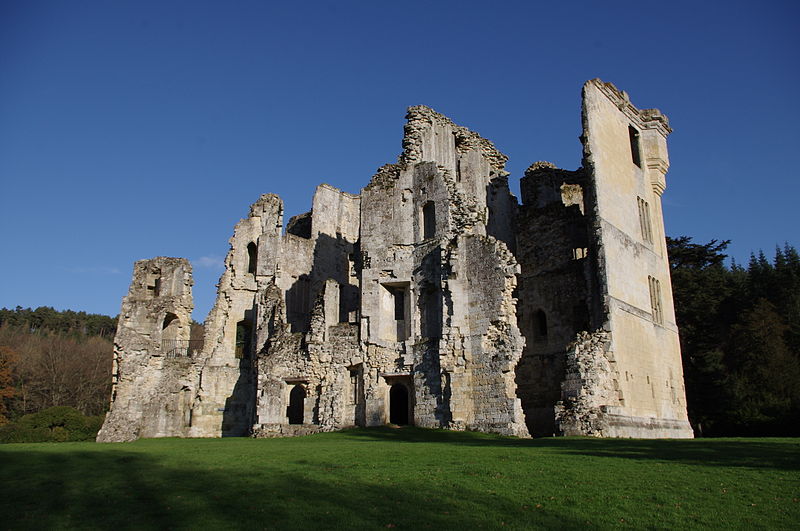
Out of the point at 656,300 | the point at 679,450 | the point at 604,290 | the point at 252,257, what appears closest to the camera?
the point at 679,450

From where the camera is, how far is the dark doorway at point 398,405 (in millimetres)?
28422

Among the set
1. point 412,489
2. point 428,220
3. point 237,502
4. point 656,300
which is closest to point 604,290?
point 656,300

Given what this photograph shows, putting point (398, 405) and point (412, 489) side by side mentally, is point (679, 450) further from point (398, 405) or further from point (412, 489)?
point (398, 405)

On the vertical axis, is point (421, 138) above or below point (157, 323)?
above

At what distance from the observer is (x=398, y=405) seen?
28.9 metres

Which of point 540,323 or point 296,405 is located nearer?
point 540,323

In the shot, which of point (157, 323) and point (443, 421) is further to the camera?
point (157, 323)

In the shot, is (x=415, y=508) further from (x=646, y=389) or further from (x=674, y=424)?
(x=674, y=424)

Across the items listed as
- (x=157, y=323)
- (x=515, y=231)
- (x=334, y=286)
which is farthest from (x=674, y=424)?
(x=157, y=323)

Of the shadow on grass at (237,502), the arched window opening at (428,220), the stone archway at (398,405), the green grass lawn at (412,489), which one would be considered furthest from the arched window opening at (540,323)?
the shadow on grass at (237,502)

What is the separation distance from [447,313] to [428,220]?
467cm

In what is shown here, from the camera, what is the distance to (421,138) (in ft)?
104

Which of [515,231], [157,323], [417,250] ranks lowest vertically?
[157,323]

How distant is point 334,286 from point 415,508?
779 inches
